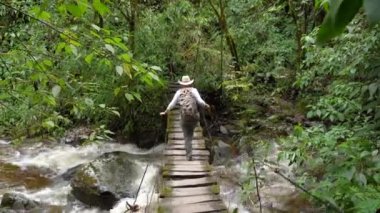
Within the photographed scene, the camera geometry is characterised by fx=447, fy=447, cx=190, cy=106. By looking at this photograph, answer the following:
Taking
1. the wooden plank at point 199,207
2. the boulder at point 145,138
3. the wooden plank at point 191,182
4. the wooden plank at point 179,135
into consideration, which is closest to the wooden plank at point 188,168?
the wooden plank at point 191,182

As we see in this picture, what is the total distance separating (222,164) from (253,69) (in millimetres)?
2844

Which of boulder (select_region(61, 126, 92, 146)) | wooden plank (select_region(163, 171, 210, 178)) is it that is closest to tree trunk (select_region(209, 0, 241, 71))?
boulder (select_region(61, 126, 92, 146))

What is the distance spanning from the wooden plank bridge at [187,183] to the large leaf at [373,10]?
4836mm

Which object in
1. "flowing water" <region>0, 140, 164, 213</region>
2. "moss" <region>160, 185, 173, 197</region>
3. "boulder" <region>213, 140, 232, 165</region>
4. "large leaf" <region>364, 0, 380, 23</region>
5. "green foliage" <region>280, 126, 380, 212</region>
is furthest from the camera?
"boulder" <region>213, 140, 232, 165</region>

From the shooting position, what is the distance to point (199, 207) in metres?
5.16

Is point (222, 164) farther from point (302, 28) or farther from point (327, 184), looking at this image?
point (327, 184)

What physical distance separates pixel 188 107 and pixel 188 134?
0.47 metres

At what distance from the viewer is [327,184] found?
348 centimetres

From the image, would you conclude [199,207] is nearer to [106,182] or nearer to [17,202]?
[106,182]

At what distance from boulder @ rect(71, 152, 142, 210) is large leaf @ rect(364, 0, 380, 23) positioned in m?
7.23

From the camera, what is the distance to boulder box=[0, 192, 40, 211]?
7.03 metres

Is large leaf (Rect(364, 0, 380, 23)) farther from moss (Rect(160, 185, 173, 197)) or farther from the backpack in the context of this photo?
the backpack

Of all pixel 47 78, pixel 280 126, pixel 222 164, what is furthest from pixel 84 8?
pixel 280 126

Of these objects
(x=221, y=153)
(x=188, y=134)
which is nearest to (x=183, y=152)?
(x=188, y=134)
